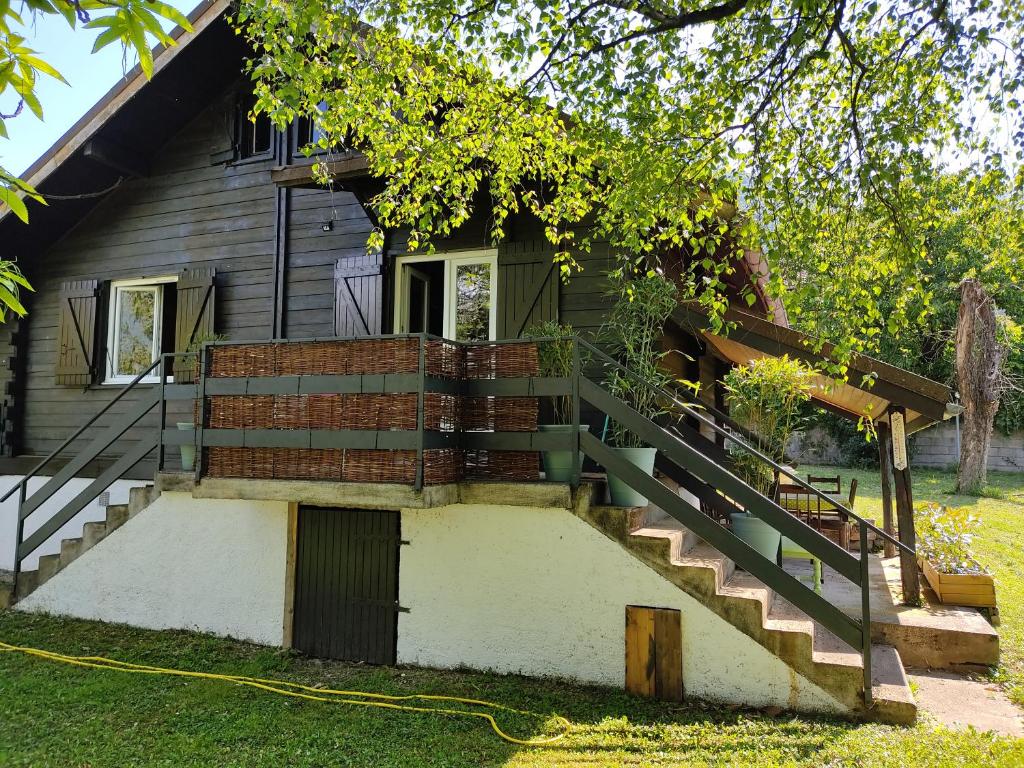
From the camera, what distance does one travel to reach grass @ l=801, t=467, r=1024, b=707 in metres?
5.84

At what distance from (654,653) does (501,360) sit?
2.29 m

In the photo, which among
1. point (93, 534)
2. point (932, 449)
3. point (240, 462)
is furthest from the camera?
point (932, 449)

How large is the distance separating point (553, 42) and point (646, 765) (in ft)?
15.7

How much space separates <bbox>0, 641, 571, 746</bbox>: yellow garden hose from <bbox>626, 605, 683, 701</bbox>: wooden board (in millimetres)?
682

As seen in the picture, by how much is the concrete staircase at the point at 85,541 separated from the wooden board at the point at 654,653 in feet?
14.3

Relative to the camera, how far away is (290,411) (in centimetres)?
549

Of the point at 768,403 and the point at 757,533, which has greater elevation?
the point at 768,403

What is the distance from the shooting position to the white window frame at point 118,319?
883cm

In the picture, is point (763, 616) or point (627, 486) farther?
Result: point (627, 486)

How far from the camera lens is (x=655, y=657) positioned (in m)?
4.93

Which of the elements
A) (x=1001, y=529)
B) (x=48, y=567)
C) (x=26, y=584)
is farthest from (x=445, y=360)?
(x=1001, y=529)

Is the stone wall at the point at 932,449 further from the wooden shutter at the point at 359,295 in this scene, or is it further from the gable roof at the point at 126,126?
the gable roof at the point at 126,126

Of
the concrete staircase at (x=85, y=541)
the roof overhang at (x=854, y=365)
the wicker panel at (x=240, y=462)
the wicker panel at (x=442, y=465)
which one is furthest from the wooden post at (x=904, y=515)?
the concrete staircase at (x=85, y=541)

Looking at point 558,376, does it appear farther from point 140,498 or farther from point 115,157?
point 115,157
